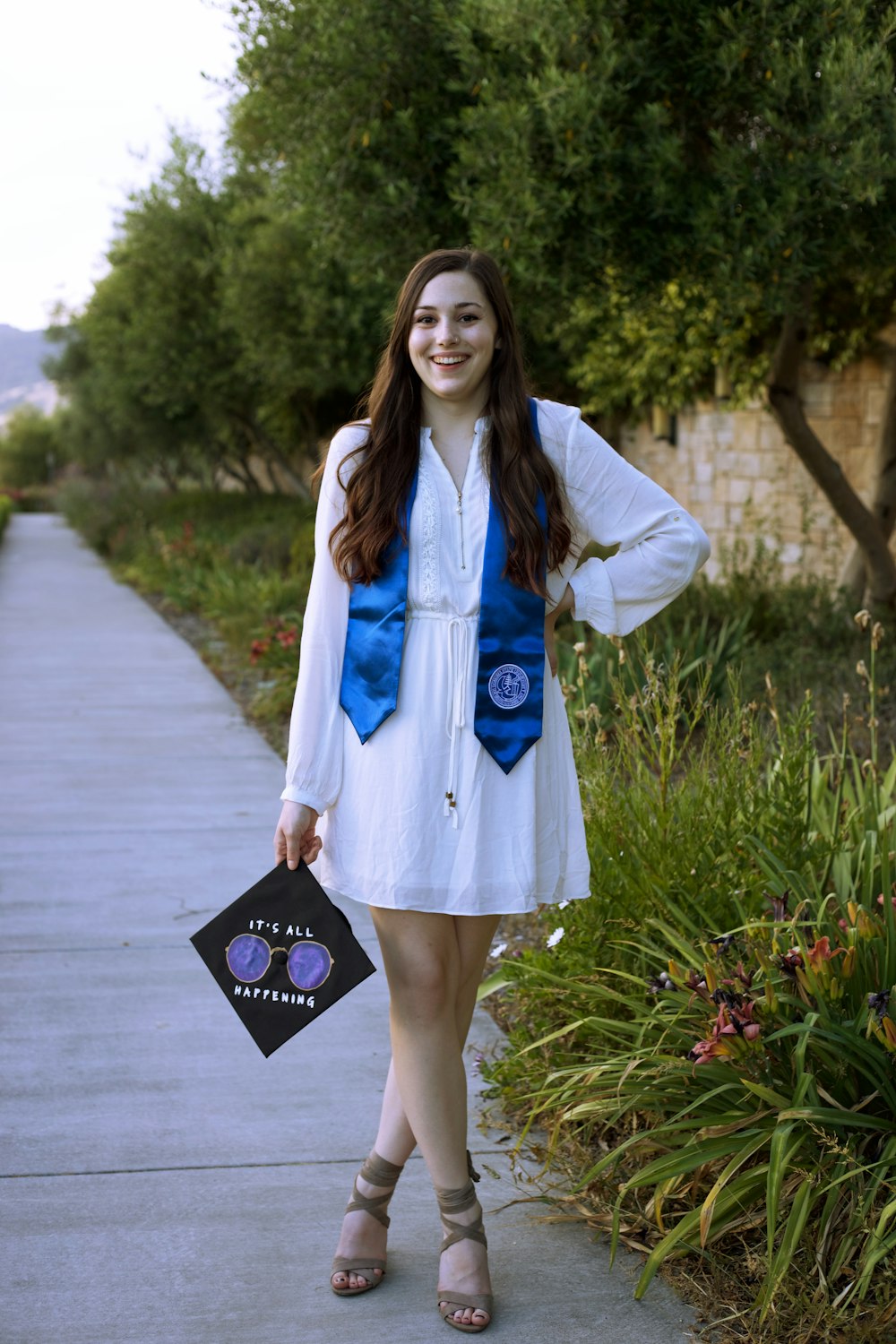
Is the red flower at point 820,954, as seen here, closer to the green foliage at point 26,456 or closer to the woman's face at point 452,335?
the woman's face at point 452,335

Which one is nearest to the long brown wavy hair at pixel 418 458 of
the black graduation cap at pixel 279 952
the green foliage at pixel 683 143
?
the black graduation cap at pixel 279 952

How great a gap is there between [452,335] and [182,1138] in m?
2.09

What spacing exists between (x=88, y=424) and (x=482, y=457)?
95.0 feet

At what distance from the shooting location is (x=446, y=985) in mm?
2611

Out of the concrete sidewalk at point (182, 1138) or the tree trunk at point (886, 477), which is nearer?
the concrete sidewalk at point (182, 1138)

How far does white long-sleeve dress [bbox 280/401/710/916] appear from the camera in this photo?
2.51 meters

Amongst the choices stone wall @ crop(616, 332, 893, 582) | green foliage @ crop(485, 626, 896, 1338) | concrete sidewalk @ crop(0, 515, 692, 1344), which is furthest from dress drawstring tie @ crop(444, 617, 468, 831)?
stone wall @ crop(616, 332, 893, 582)

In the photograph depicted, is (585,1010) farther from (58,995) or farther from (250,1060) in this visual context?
(58,995)

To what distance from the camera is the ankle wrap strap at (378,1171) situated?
2.79 meters

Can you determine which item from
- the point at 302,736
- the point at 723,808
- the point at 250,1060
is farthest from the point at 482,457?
the point at 250,1060

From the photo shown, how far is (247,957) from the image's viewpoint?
104 inches

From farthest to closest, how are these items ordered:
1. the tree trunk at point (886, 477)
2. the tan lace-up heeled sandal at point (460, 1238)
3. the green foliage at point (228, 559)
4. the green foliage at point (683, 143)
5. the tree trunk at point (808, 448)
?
the green foliage at point (228, 559), the tree trunk at point (886, 477), the tree trunk at point (808, 448), the green foliage at point (683, 143), the tan lace-up heeled sandal at point (460, 1238)

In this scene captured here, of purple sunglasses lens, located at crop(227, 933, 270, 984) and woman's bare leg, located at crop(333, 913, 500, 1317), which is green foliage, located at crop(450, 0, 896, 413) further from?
purple sunglasses lens, located at crop(227, 933, 270, 984)

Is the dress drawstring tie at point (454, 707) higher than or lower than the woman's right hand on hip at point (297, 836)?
higher
